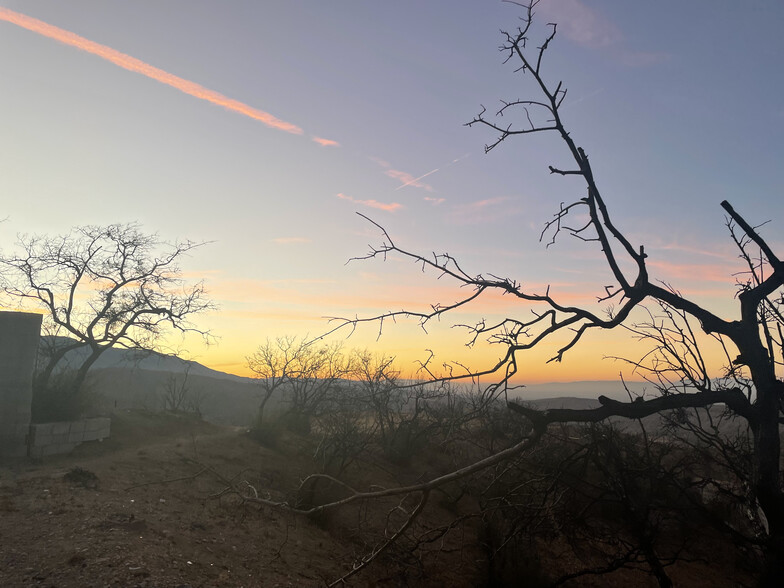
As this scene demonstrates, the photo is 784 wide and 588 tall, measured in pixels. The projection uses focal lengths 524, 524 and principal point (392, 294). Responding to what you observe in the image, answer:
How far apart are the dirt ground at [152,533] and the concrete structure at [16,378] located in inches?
31.5

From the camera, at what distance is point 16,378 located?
14562 mm

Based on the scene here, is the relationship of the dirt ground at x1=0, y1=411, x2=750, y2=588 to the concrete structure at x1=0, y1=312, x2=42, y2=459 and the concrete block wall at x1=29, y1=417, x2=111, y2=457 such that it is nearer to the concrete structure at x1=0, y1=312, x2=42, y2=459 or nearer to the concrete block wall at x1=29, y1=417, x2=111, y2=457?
the concrete block wall at x1=29, y1=417, x2=111, y2=457

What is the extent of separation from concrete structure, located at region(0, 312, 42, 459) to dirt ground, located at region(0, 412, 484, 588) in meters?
0.80

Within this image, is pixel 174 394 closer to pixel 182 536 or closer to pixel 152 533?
pixel 182 536

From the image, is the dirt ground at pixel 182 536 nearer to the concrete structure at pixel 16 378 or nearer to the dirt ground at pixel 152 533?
the dirt ground at pixel 152 533

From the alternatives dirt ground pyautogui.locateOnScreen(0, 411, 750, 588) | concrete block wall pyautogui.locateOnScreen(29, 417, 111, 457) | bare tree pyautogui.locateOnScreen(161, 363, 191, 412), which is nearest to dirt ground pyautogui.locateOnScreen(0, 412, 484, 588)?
dirt ground pyautogui.locateOnScreen(0, 411, 750, 588)

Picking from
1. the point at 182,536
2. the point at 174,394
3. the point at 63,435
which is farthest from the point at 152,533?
the point at 174,394

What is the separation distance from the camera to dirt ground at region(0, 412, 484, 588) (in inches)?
321

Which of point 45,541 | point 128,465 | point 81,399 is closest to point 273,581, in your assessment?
point 45,541

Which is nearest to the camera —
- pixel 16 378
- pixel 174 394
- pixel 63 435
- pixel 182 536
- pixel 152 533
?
pixel 152 533

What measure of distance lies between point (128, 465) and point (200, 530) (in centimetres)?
501

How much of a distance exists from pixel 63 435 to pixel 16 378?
2.46 m

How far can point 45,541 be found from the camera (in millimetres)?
8797

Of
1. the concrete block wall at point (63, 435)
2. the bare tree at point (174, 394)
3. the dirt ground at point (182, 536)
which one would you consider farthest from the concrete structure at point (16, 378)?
the bare tree at point (174, 394)
